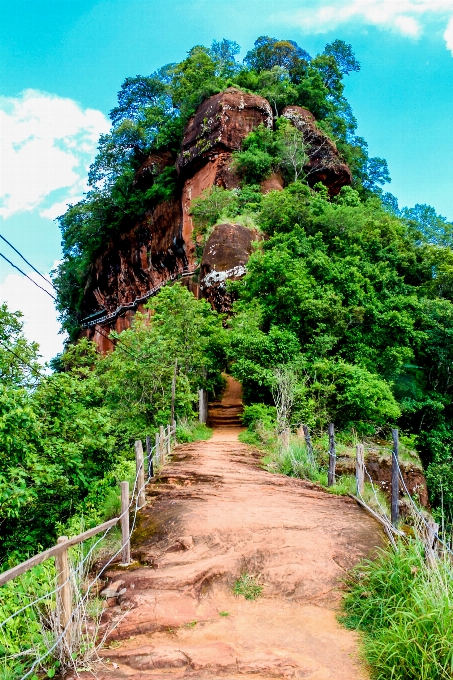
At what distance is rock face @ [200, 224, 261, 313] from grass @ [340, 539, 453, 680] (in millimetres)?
20038

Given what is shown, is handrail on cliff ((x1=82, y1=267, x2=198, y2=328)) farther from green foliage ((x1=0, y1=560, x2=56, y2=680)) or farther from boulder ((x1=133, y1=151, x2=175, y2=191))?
green foliage ((x1=0, y1=560, x2=56, y2=680))

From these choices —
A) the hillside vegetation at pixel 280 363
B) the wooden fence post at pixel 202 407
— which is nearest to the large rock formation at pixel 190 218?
the hillside vegetation at pixel 280 363

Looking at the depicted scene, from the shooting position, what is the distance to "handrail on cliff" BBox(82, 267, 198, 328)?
3231 centimetres

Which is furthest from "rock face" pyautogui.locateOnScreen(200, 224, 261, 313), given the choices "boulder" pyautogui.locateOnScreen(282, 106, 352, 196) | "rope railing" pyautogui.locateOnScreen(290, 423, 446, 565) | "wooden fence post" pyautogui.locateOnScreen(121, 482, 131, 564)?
"wooden fence post" pyautogui.locateOnScreen(121, 482, 131, 564)

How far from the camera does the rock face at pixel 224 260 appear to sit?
24672 millimetres

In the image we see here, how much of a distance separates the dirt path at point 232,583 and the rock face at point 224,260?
16.6m

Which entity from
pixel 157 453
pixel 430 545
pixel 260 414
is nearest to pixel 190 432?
pixel 260 414

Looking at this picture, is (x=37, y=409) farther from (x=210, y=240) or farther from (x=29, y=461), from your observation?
(x=210, y=240)

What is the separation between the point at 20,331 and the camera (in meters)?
13.7

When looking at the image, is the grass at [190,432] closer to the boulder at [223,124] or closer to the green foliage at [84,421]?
the green foliage at [84,421]

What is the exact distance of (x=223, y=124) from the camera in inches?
1233

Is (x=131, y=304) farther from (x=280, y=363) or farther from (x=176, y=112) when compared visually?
(x=280, y=363)

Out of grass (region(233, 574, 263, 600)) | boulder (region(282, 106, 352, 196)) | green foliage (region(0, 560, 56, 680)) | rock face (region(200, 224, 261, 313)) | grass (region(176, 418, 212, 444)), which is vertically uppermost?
boulder (region(282, 106, 352, 196))

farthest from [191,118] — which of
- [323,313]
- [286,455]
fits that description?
[286,455]
